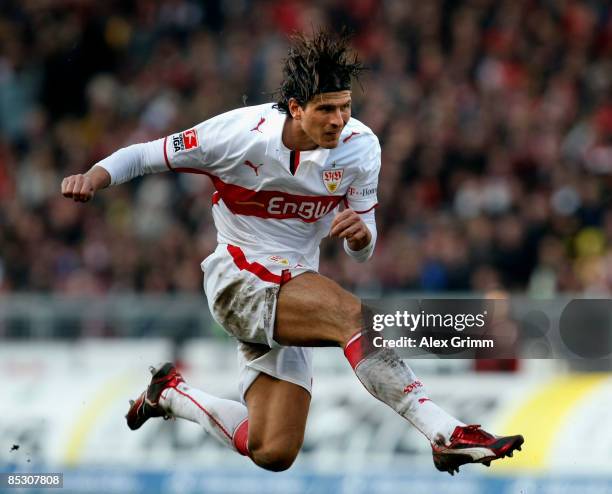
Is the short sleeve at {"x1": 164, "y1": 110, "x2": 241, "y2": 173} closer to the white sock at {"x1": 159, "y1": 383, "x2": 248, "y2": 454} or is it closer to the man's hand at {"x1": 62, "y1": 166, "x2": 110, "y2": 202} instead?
the man's hand at {"x1": 62, "y1": 166, "x2": 110, "y2": 202}

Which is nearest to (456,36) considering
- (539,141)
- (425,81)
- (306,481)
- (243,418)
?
(425,81)

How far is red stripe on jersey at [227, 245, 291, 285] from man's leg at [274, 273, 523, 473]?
68mm

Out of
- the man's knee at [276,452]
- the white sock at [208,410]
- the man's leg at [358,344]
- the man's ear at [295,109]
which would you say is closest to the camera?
the man's leg at [358,344]

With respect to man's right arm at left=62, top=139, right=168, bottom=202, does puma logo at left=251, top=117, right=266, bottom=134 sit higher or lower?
higher

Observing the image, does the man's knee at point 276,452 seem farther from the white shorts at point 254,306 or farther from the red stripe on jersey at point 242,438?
the white shorts at point 254,306

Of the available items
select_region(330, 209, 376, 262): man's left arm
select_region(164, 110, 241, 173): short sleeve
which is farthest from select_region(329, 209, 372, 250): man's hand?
select_region(164, 110, 241, 173): short sleeve

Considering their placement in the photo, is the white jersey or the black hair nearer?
the black hair

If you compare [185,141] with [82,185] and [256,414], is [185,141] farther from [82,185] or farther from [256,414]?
[256,414]

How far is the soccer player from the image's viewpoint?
279 inches

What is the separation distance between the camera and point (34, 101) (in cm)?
1834

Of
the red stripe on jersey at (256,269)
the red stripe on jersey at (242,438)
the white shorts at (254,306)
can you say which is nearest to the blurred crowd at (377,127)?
the red stripe on jersey at (242,438)

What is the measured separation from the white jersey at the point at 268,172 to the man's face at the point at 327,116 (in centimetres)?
16

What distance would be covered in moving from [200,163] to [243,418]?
1.63m

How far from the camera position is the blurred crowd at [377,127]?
13.8 metres
